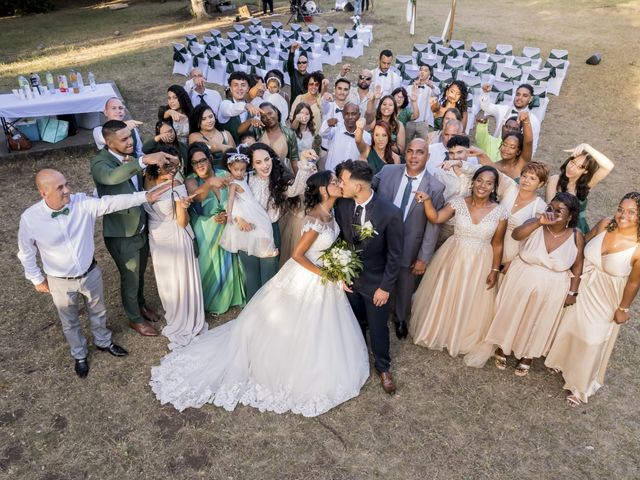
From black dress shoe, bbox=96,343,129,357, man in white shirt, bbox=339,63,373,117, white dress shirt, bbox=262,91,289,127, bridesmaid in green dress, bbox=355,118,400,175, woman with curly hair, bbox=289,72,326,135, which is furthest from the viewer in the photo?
man in white shirt, bbox=339,63,373,117

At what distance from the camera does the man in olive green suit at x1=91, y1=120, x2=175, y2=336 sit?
4.18m

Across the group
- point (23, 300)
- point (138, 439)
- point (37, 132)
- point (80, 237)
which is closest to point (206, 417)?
point (138, 439)

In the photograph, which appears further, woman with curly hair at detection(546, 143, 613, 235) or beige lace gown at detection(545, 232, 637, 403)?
woman with curly hair at detection(546, 143, 613, 235)

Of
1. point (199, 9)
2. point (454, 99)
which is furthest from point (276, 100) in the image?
point (199, 9)

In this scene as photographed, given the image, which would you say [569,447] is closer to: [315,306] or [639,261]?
[639,261]

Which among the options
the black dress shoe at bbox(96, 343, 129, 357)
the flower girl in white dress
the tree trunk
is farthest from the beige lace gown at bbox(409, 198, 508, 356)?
the tree trunk

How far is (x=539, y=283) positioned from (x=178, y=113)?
422cm

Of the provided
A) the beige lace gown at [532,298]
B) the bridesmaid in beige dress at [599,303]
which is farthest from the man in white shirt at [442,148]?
the bridesmaid in beige dress at [599,303]

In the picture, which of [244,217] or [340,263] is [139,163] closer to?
[244,217]

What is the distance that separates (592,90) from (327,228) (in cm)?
1090

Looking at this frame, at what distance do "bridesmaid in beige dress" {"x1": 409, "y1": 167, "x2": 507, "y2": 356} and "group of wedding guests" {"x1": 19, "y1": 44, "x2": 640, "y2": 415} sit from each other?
13 millimetres

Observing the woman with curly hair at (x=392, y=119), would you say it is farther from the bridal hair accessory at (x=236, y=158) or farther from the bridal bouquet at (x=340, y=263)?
the bridal bouquet at (x=340, y=263)

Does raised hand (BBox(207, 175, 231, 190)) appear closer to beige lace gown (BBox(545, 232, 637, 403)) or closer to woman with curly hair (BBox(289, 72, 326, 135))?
woman with curly hair (BBox(289, 72, 326, 135))

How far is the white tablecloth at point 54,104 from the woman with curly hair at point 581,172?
7.49 meters
